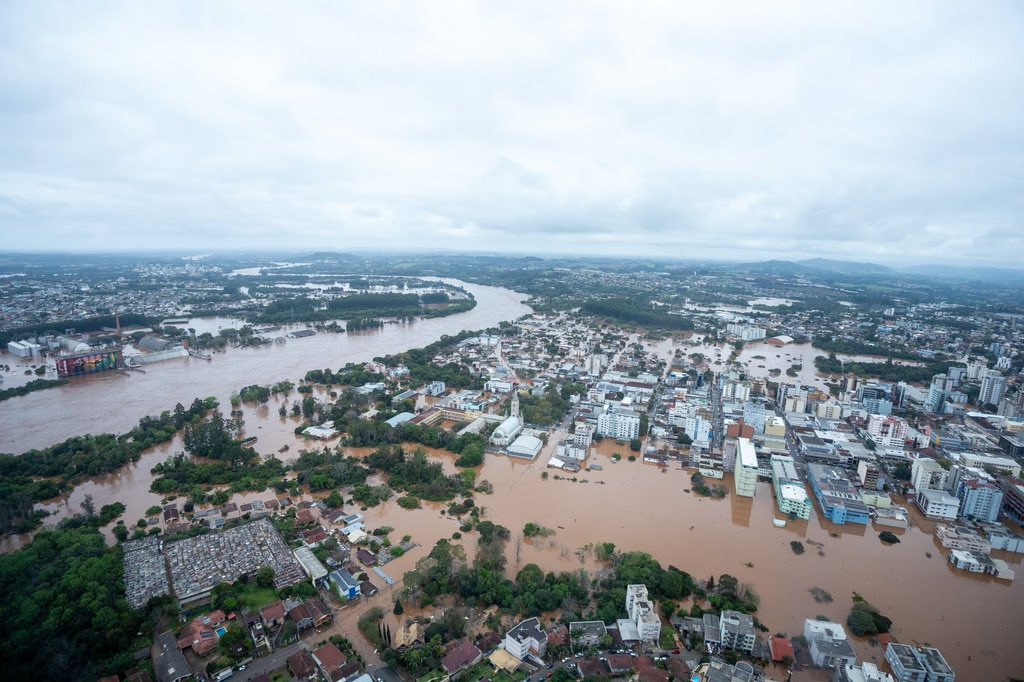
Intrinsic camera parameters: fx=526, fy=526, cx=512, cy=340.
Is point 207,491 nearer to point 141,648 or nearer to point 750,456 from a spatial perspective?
point 141,648

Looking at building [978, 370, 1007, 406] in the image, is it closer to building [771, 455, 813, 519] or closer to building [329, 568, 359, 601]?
building [771, 455, 813, 519]

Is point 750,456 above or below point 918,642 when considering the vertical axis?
above

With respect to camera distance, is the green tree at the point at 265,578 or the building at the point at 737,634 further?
the green tree at the point at 265,578

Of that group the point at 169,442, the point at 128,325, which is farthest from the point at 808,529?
the point at 128,325

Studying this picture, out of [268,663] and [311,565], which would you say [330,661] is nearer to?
[268,663]

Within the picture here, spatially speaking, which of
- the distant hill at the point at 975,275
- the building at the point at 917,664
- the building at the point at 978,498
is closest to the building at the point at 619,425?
the building at the point at 978,498

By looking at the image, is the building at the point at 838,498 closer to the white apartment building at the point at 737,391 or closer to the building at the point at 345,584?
the white apartment building at the point at 737,391

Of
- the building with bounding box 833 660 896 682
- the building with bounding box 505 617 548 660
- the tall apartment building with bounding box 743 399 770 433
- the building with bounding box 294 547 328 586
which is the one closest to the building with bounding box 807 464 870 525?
the tall apartment building with bounding box 743 399 770 433
